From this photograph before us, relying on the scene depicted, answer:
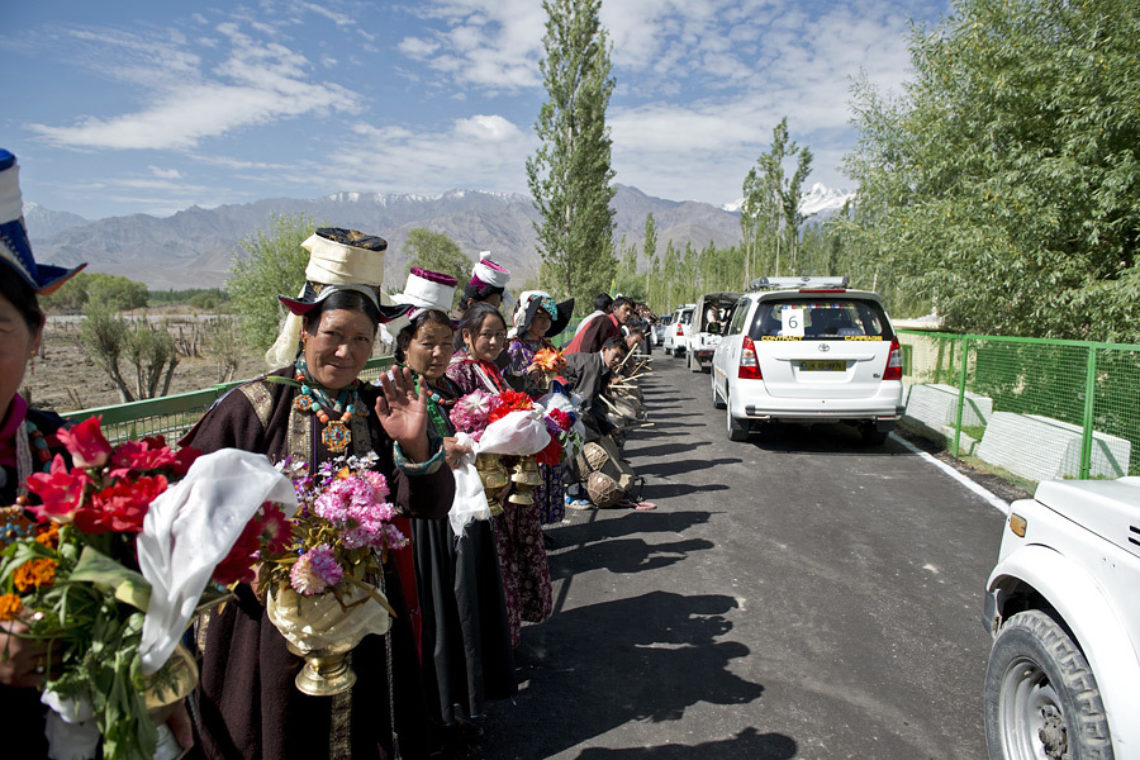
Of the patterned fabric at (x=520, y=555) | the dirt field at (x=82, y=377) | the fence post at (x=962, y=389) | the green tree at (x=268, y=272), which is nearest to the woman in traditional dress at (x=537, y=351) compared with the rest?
the patterned fabric at (x=520, y=555)

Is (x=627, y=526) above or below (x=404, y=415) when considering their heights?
below

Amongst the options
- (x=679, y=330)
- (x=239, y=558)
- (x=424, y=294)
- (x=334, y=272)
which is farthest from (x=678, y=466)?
(x=679, y=330)

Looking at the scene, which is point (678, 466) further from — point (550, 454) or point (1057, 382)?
point (550, 454)

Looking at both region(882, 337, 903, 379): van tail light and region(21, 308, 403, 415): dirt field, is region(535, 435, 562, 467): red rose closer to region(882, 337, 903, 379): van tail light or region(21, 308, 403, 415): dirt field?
region(882, 337, 903, 379): van tail light

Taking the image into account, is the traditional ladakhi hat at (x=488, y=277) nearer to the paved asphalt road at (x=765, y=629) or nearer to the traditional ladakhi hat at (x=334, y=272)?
the paved asphalt road at (x=765, y=629)

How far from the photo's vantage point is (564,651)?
12.4 feet

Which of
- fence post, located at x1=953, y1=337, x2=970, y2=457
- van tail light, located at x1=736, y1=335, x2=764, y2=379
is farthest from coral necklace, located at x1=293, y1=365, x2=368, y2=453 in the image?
fence post, located at x1=953, y1=337, x2=970, y2=457

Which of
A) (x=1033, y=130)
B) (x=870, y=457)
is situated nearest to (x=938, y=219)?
(x=1033, y=130)

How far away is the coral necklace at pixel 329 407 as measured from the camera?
2.14 metres

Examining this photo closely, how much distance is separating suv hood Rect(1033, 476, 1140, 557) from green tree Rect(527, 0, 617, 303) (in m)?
22.1

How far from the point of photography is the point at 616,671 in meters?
3.55

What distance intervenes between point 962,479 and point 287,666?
7.21 meters

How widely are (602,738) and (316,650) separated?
174 centimetres

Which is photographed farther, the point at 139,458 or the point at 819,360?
the point at 819,360
